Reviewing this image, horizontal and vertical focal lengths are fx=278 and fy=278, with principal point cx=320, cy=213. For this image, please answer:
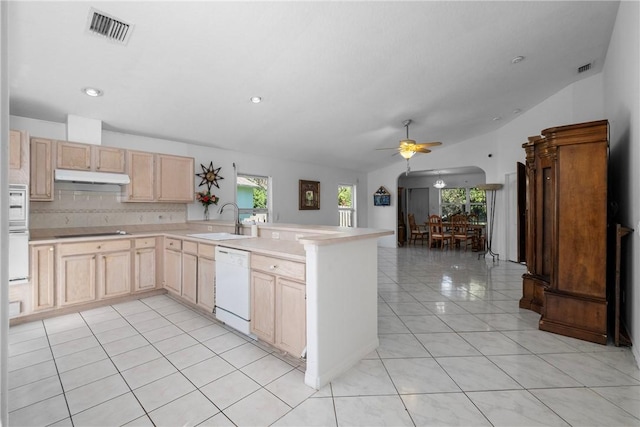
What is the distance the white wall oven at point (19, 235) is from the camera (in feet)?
9.11

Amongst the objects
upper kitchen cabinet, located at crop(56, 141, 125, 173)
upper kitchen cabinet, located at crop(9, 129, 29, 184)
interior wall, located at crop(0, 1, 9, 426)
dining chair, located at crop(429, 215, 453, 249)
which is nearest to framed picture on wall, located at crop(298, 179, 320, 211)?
dining chair, located at crop(429, 215, 453, 249)

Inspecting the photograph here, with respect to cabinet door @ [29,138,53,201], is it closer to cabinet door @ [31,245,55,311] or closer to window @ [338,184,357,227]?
cabinet door @ [31,245,55,311]

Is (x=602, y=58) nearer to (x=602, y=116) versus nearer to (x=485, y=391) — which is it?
(x=602, y=116)

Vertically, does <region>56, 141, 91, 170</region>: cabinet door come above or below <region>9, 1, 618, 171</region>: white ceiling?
below

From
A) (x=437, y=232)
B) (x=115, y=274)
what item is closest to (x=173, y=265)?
(x=115, y=274)

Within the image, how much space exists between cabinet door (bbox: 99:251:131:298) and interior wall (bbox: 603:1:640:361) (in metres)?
5.05

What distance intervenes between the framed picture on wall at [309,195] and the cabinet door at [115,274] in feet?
12.8

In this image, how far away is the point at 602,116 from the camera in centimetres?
376

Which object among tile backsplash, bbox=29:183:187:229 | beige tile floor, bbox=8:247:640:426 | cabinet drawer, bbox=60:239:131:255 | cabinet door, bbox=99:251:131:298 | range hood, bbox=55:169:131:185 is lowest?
beige tile floor, bbox=8:247:640:426

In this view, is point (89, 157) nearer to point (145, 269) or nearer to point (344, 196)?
point (145, 269)

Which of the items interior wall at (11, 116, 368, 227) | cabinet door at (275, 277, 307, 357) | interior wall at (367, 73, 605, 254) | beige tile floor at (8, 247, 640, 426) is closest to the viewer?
beige tile floor at (8, 247, 640, 426)

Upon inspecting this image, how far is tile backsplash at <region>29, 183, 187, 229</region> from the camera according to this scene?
3.48m

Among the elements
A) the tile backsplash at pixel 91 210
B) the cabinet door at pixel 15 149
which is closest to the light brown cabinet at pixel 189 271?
the tile backsplash at pixel 91 210

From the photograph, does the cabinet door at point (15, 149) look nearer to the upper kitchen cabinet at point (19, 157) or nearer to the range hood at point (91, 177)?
the upper kitchen cabinet at point (19, 157)
